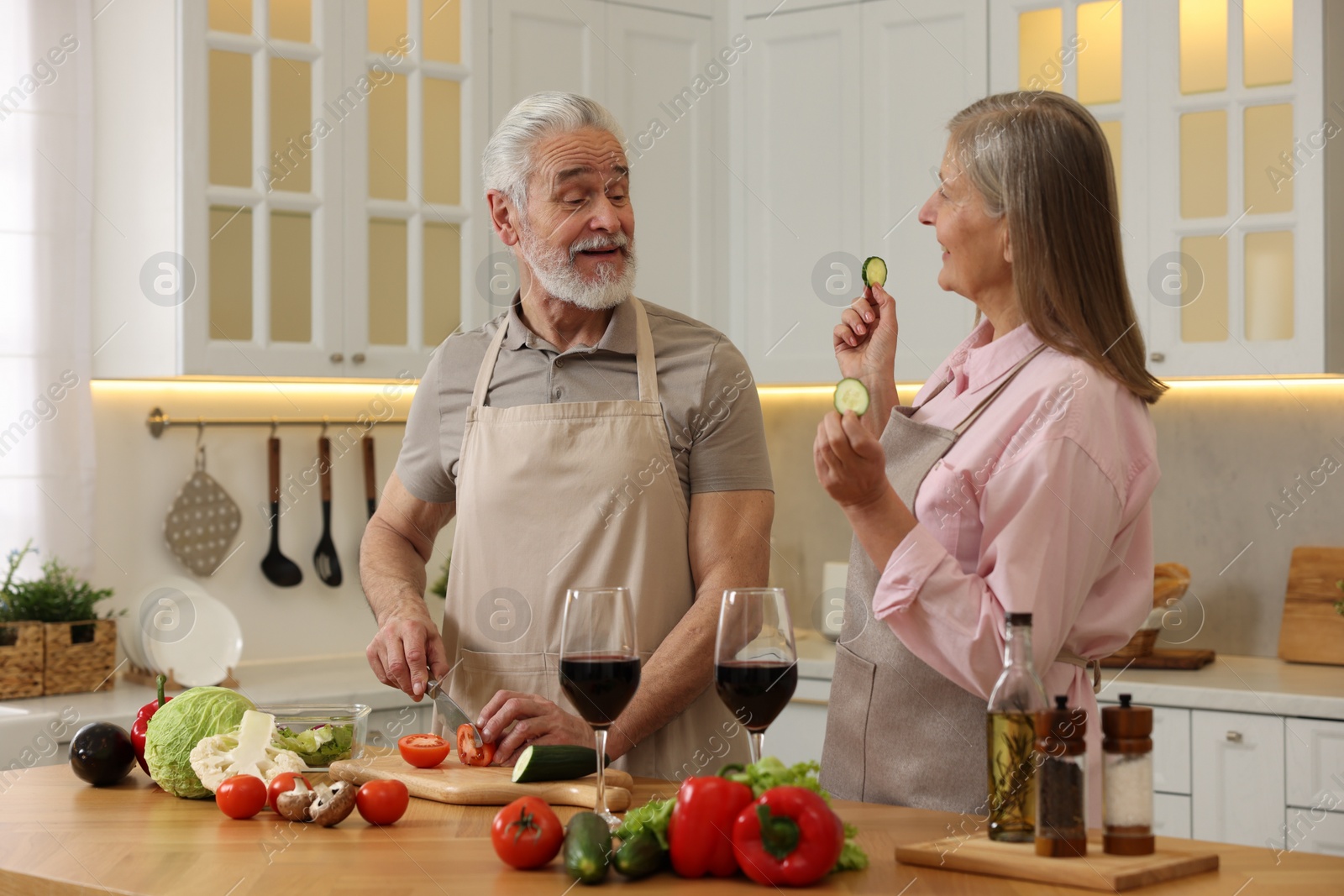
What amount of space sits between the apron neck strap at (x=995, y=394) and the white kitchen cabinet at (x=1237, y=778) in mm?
1718

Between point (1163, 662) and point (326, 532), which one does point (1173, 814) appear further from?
point (326, 532)

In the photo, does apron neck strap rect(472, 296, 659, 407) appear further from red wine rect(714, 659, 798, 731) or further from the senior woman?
red wine rect(714, 659, 798, 731)

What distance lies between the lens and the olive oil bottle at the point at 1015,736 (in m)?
1.17

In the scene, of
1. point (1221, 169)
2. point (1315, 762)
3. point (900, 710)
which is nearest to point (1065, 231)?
point (900, 710)

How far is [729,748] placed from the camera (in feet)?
6.31

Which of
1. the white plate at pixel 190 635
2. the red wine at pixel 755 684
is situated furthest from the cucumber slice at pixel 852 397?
the white plate at pixel 190 635

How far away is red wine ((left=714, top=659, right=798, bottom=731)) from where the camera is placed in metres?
1.23

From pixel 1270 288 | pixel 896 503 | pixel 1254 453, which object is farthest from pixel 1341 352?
pixel 896 503

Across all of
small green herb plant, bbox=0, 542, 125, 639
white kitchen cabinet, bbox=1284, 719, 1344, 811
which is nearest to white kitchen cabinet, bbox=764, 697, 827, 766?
white kitchen cabinet, bbox=1284, 719, 1344, 811

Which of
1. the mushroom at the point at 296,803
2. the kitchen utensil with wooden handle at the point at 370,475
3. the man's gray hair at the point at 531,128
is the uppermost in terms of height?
the man's gray hair at the point at 531,128

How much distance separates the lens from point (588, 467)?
1917mm

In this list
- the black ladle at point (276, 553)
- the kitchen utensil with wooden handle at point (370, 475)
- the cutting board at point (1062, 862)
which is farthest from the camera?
the kitchen utensil with wooden handle at point (370, 475)

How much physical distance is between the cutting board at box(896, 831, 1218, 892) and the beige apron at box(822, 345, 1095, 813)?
0.30 metres

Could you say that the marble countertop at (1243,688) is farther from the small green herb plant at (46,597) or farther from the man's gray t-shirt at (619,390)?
the small green herb plant at (46,597)
